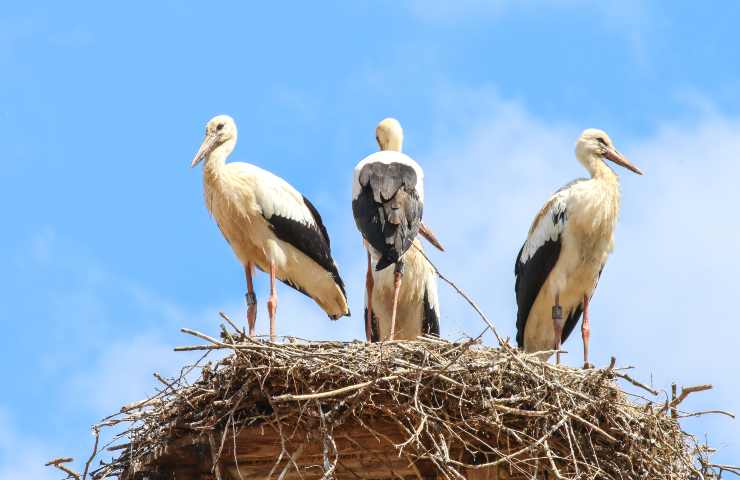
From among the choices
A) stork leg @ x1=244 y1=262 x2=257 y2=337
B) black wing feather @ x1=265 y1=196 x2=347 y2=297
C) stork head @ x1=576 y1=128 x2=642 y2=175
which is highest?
stork head @ x1=576 y1=128 x2=642 y2=175

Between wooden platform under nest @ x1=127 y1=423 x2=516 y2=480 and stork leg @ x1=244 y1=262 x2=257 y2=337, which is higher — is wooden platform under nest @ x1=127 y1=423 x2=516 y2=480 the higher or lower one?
the lower one

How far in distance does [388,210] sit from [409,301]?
147cm

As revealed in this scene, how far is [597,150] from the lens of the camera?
10758mm

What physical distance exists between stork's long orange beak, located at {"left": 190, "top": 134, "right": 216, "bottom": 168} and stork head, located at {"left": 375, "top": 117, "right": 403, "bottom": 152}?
51.6 inches

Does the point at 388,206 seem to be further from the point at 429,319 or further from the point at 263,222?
the point at 429,319

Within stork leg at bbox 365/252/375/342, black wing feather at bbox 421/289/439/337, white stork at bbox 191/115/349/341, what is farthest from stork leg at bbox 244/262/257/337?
black wing feather at bbox 421/289/439/337

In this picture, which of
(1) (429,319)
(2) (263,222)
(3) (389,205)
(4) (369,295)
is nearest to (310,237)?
(2) (263,222)

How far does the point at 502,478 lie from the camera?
8.02m

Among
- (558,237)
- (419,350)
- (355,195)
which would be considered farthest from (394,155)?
(419,350)

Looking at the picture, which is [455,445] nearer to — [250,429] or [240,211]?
[250,429]

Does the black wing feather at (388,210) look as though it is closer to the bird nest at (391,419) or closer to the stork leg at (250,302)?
the stork leg at (250,302)

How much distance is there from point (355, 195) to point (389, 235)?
546 mm

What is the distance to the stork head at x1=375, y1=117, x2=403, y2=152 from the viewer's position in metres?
11.2

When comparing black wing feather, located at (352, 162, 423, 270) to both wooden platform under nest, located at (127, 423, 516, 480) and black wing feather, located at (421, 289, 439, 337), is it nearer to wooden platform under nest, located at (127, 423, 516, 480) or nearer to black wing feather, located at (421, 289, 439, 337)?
black wing feather, located at (421, 289, 439, 337)
